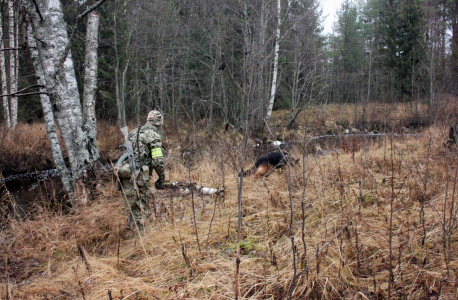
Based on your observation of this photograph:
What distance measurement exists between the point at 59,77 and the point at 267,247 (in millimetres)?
3863

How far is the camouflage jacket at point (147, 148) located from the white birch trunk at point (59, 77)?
123cm

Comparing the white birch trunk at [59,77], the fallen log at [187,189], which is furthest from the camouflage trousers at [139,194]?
the fallen log at [187,189]

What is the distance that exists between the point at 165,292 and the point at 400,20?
1038 inches

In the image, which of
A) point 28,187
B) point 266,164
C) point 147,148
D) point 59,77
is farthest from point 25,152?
→ point 266,164

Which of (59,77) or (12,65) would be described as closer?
(59,77)

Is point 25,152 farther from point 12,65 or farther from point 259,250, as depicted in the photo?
point 259,250

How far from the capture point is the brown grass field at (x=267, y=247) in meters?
2.24

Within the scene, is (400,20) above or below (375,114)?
above

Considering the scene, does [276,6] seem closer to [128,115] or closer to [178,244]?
[128,115]

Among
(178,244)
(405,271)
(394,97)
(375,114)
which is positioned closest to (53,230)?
(178,244)

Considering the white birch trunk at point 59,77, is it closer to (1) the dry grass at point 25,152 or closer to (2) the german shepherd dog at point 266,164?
(2) the german shepherd dog at point 266,164

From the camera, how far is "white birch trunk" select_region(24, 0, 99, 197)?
4.06m

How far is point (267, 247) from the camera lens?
10.2 ft

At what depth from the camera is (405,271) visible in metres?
2.32
